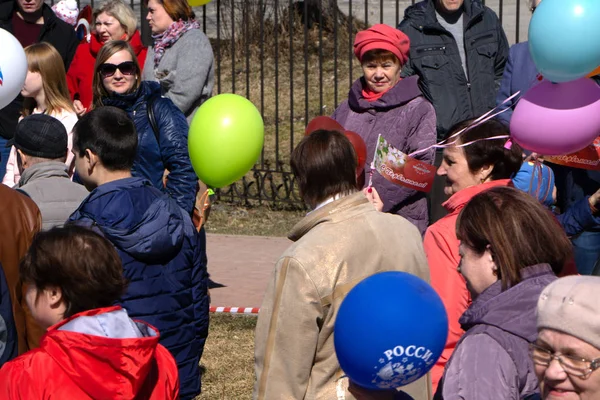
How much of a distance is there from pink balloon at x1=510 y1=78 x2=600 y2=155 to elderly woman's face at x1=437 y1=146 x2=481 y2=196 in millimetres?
228

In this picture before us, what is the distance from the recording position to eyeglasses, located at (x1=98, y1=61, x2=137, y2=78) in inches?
223

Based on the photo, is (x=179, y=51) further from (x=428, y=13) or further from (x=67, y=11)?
(x=67, y=11)

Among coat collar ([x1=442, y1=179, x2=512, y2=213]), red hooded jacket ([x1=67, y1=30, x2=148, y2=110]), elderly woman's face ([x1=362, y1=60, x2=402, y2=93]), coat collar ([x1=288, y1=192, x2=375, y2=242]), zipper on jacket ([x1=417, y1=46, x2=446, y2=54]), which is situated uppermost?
coat collar ([x1=288, y1=192, x2=375, y2=242])

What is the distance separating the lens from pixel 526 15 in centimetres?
1638

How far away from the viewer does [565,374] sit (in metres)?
2.34

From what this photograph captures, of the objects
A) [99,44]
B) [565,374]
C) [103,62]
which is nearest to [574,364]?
[565,374]

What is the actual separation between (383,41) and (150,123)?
1.33m

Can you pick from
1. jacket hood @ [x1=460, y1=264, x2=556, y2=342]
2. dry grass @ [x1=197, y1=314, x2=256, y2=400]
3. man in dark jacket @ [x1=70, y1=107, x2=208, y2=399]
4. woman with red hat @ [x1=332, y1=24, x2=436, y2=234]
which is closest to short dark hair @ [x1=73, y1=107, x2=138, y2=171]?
man in dark jacket @ [x1=70, y1=107, x2=208, y2=399]

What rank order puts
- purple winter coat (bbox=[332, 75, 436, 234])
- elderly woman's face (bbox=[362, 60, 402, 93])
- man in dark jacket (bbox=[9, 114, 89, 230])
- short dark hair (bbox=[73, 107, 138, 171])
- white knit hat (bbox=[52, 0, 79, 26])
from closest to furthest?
short dark hair (bbox=[73, 107, 138, 171])
man in dark jacket (bbox=[9, 114, 89, 230])
purple winter coat (bbox=[332, 75, 436, 234])
elderly woman's face (bbox=[362, 60, 402, 93])
white knit hat (bbox=[52, 0, 79, 26])

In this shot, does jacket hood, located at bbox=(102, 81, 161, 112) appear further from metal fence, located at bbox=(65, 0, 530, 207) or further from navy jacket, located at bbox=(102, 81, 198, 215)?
metal fence, located at bbox=(65, 0, 530, 207)

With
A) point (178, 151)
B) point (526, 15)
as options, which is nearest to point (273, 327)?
point (178, 151)

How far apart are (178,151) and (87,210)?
1417mm

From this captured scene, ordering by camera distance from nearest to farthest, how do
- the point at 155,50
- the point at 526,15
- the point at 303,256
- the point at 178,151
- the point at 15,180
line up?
the point at 303,256 → the point at 178,151 → the point at 15,180 → the point at 155,50 → the point at 526,15

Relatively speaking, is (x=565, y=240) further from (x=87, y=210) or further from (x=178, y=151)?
(x=178, y=151)
